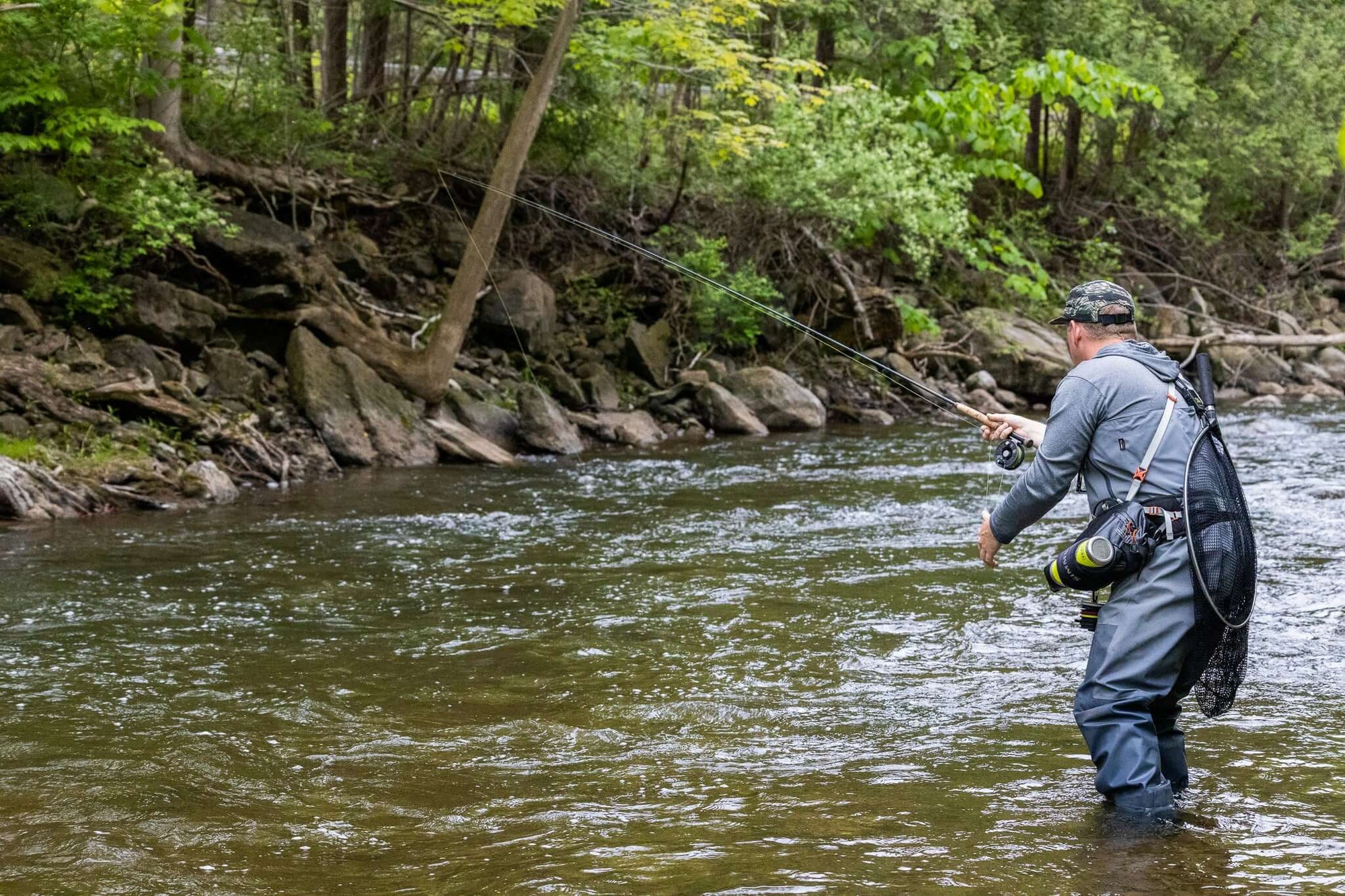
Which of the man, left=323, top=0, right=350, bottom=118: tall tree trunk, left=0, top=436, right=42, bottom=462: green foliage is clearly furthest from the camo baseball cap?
left=323, top=0, right=350, bottom=118: tall tree trunk

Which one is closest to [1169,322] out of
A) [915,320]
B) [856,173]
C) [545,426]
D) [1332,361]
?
[1332,361]

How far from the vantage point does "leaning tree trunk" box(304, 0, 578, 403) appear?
→ 14.3 meters

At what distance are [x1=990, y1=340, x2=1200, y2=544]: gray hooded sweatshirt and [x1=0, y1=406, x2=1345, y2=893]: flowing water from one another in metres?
1.00

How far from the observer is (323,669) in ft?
20.0

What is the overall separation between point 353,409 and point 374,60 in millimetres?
7173

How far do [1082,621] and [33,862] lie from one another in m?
3.16

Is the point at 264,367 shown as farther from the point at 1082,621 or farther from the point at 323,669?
the point at 1082,621

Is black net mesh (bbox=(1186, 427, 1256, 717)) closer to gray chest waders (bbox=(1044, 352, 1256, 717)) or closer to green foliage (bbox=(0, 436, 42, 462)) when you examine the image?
gray chest waders (bbox=(1044, 352, 1256, 717))

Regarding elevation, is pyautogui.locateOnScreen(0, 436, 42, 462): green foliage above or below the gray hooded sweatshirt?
below

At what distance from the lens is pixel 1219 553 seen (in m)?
3.86

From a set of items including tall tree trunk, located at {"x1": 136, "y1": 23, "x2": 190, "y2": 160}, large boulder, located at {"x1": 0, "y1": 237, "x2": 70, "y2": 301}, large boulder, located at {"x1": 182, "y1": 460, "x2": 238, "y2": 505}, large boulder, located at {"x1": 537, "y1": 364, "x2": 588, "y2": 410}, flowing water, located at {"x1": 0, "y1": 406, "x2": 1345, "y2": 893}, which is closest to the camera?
flowing water, located at {"x1": 0, "y1": 406, "x2": 1345, "y2": 893}

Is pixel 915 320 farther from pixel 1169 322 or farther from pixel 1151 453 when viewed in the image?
pixel 1151 453

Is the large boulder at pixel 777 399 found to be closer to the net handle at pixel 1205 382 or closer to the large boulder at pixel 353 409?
the large boulder at pixel 353 409

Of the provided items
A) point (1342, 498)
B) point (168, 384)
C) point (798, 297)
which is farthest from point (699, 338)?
point (1342, 498)
